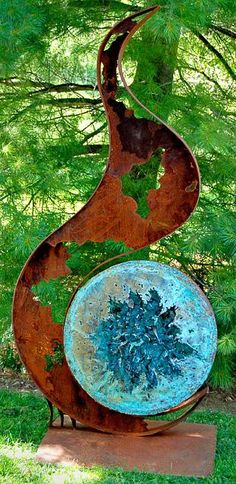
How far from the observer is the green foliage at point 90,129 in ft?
13.2

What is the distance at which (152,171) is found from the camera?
4438 mm

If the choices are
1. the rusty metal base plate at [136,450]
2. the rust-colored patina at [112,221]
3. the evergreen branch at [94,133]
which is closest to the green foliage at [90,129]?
the evergreen branch at [94,133]

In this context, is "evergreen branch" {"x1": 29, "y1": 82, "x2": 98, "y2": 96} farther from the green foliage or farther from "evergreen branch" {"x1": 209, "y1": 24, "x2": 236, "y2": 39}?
"evergreen branch" {"x1": 209, "y1": 24, "x2": 236, "y2": 39}

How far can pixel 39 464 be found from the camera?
144 inches

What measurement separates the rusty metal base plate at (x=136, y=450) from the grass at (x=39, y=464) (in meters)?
0.05

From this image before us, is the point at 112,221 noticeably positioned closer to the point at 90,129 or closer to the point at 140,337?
the point at 140,337

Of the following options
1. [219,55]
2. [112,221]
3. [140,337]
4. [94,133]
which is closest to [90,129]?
[94,133]

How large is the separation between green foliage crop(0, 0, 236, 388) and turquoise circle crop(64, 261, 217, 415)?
1.16ft

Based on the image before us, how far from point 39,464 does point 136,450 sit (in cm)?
44

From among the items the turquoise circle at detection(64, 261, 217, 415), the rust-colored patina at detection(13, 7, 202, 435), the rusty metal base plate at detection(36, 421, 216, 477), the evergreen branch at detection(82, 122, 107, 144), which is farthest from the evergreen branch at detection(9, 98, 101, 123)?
the rusty metal base plate at detection(36, 421, 216, 477)

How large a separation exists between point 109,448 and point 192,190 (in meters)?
1.23

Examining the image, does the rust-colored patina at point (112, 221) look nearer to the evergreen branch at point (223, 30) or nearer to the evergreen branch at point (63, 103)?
the evergreen branch at point (63, 103)

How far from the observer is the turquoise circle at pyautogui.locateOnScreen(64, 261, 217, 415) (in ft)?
12.0

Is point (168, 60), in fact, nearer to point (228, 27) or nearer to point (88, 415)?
point (228, 27)
